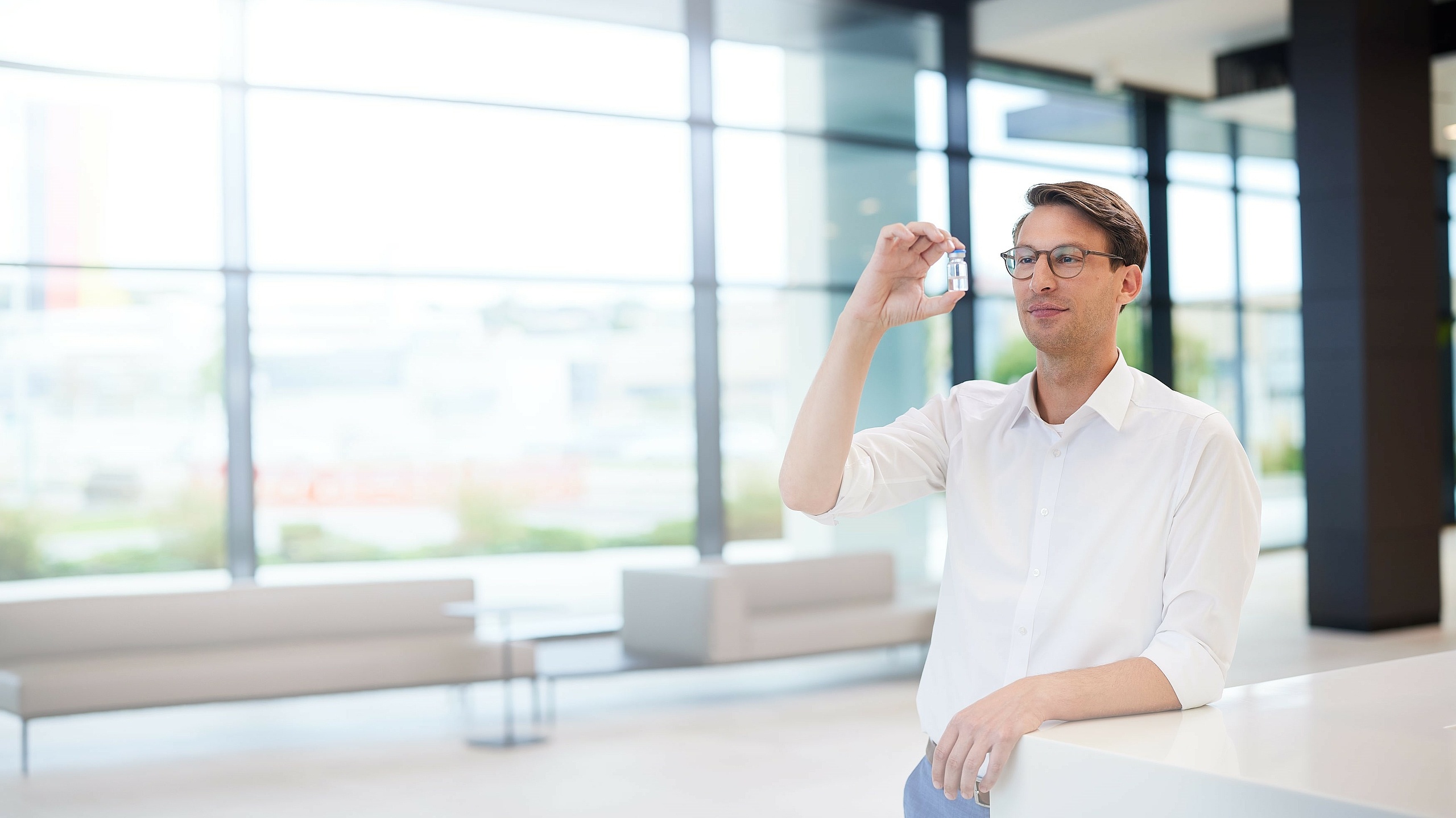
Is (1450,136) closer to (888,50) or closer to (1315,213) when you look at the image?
(1315,213)

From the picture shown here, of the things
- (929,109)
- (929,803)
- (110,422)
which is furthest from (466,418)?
(929,803)

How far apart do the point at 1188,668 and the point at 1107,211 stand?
590mm

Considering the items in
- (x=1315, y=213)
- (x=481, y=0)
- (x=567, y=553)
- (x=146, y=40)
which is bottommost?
(x=567, y=553)

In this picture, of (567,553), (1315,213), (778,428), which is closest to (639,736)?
(567,553)

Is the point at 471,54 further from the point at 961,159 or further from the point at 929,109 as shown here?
the point at 961,159

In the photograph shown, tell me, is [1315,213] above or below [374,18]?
below

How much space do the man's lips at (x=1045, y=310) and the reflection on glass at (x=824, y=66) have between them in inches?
288

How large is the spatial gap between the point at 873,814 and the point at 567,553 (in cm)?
426

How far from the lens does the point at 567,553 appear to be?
834 centimetres

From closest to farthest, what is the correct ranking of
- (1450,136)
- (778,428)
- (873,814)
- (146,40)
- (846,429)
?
(846,429) → (873,814) → (146,40) → (778,428) → (1450,136)

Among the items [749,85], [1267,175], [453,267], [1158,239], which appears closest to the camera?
[453,267]

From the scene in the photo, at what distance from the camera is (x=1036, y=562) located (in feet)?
5.53

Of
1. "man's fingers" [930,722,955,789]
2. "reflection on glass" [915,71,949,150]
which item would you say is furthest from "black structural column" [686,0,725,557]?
"man's fingers" [930,722,955,789]

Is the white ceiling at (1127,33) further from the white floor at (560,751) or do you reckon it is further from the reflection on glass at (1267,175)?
the white floor at (560,751)
